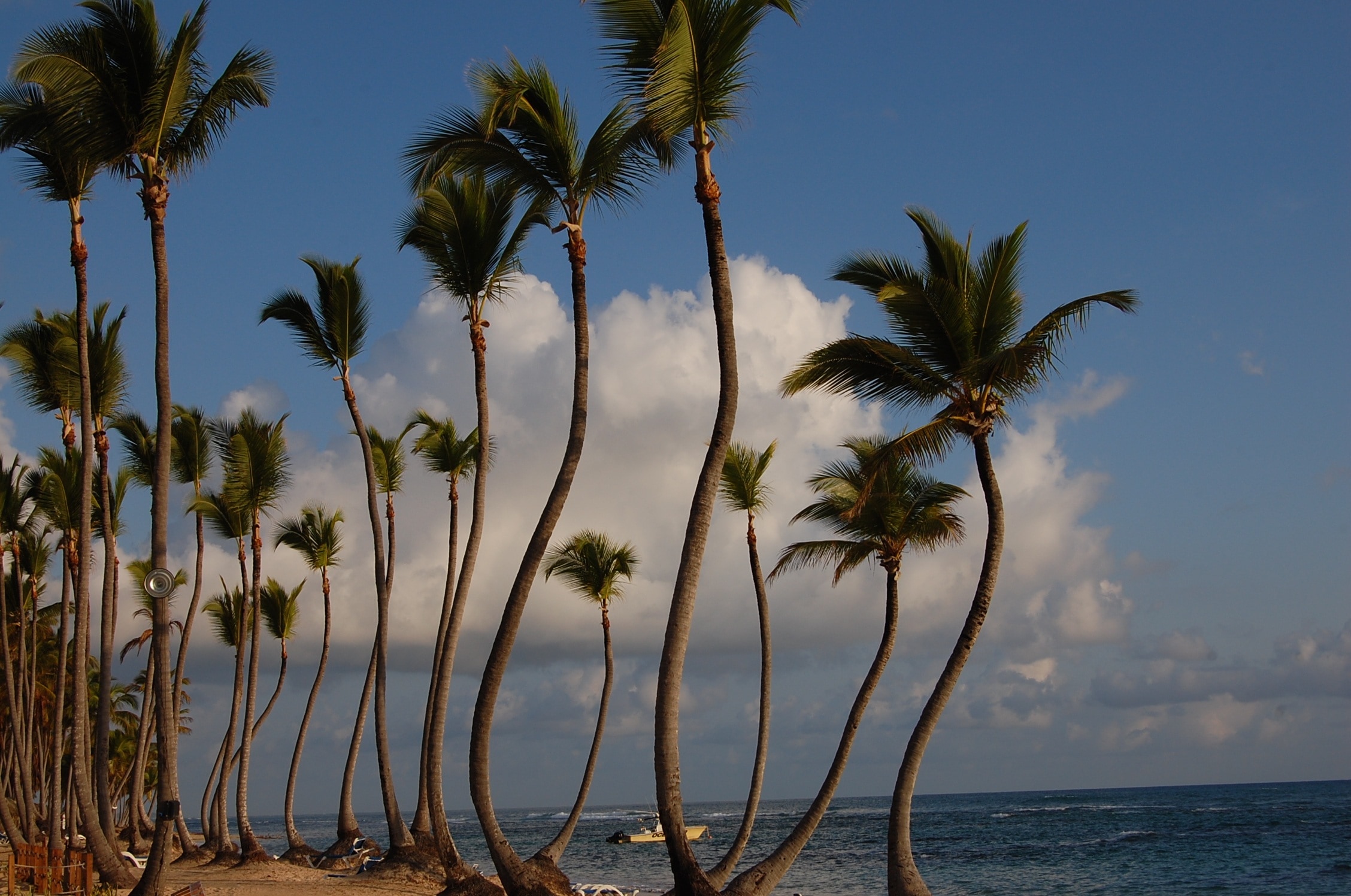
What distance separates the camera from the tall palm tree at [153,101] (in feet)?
45.8

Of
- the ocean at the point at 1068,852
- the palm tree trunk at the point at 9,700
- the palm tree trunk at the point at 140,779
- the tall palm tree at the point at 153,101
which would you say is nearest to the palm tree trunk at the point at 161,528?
the tall palm tree at the point at 153,101

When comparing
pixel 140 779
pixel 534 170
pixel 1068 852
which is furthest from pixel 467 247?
pixel 1068 852

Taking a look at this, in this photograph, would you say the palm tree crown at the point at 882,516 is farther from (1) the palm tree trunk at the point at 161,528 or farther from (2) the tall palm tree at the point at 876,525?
(1) the palm tree trunk at the point at 161,528

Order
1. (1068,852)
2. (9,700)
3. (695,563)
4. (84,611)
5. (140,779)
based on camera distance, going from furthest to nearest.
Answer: (1068,852) < (140,779) < (9,700) < (84,611) < (695,563)

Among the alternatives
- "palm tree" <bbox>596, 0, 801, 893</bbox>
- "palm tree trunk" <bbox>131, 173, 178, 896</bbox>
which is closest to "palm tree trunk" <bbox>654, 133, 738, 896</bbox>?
"palm tree" <bbox>596, 0, 801, 893</bbox>

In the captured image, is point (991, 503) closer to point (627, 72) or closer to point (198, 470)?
point (627, 72)

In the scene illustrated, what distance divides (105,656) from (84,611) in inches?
73.1

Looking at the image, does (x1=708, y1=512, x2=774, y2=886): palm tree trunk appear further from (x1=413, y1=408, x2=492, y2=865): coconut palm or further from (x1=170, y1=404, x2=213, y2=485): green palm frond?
(x1=170, y1=404, x2=213, y2=485): green palm frond

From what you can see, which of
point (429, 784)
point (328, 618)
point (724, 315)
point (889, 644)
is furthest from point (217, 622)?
point (724, 315)

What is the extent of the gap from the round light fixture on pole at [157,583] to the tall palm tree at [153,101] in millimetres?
319

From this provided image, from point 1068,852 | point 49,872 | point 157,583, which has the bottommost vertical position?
point 1068,852

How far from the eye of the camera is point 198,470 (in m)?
26.5

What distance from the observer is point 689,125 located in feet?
41.2

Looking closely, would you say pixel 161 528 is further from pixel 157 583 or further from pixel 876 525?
pixel 876 525
